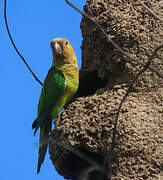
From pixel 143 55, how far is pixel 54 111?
3.82ft

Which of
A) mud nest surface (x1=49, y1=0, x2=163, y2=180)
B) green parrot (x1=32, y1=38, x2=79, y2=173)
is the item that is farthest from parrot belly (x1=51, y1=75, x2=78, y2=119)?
mud nest surface (x1=49, y1=0, x2=163, y2=180)

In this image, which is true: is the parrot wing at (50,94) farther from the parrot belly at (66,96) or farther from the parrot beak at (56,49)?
the parrot beak at (56,49)

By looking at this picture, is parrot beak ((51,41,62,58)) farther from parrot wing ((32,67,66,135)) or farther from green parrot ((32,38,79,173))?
parrot wing ((32,67,66,135))

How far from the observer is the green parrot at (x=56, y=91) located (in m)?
3.48

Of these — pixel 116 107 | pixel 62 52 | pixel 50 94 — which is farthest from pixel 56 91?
pixel 116 107

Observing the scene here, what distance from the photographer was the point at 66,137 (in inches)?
118

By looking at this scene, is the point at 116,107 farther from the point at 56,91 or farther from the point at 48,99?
the point at 48,99

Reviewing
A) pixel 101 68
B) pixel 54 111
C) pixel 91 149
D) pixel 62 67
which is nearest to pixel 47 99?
pixel 54 111

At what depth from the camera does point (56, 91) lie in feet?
11.5

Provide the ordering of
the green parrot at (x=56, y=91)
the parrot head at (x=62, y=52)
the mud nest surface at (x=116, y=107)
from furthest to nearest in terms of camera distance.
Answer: the parrot head at (x=62, y=52) < the green parrot at (x=56, y=91) < the mud nest surface at (x=116, y=107)

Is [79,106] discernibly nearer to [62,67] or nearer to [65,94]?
[65,94]

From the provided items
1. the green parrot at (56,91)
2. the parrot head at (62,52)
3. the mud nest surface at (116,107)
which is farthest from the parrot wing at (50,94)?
the mud nest surface at (116,107)

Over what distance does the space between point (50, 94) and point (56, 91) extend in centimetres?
9

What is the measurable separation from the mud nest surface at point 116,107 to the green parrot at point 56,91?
198 mm
